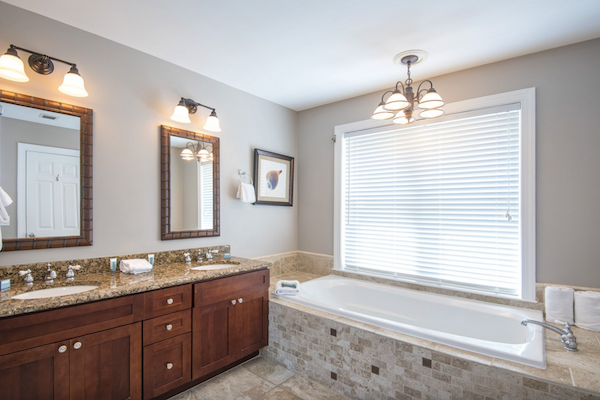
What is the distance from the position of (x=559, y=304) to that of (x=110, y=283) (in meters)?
3.04

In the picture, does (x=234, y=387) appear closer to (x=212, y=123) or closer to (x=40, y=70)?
(x=212, y=123)

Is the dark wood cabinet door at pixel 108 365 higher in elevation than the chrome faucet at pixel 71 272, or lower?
lower

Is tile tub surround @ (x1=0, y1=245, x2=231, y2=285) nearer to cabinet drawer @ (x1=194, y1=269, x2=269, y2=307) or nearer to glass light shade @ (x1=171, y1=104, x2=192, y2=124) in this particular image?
cabinet drawer @ (x1=194, y1=269, x2=269, y2=307)

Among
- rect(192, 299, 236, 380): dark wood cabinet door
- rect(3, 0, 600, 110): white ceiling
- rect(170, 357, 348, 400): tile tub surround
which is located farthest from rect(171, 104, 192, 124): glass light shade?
rect(170, 357, 348, 400): tile tub surround

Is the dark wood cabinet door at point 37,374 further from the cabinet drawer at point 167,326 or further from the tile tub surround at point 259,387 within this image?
the tile tub surround at point 259,387

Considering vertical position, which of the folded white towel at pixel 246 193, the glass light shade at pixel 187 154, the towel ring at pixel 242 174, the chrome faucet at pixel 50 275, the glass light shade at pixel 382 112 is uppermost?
the glass light shade at pixel 382 112

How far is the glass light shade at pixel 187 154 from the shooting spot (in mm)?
2701

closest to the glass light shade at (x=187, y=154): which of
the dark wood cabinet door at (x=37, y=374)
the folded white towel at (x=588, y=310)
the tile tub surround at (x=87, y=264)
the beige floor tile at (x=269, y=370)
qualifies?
the tile tub surround at (x=87, y=264)

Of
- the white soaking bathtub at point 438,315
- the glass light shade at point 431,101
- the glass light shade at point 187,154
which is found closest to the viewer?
the white soaking bathtub at point 438,315

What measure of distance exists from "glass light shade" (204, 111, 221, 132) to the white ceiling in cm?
41

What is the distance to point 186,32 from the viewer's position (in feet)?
7.04

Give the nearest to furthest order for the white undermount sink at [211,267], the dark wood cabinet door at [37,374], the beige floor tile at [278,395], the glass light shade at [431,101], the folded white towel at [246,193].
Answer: the dark wood cabinet door at [37,374], the glass light shade at [431,101], the beige floor tile at [278,395], the white undermount sink at [211,267], the folded white towel at [246,193]

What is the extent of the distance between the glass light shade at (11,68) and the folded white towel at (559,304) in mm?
3719

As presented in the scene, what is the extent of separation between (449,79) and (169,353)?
3171 millimetres
